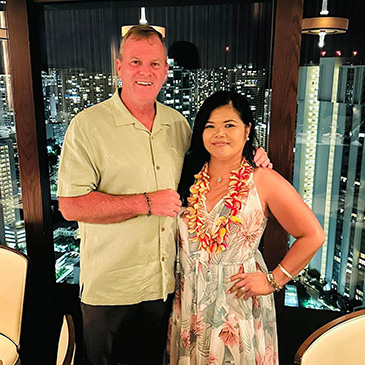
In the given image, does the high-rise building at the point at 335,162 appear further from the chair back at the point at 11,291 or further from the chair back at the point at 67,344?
the chair back at the point at 11,291

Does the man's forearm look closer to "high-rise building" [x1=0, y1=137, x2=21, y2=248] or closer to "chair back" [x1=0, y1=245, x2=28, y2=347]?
"chair back" [x1=0, y1=245, x2=28, y2=347]

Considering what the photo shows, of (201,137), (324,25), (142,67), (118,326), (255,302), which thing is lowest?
(118,326)

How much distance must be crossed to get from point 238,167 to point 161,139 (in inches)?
13.1

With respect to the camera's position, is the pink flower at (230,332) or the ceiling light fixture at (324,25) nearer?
the pink flower at (230,332)

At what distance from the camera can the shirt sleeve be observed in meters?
1.55

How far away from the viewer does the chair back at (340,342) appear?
51.9 inches

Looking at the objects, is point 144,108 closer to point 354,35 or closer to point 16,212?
point 354,35

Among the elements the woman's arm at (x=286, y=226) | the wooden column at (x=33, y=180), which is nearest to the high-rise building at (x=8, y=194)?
the wooden column at (x=33, y=180)

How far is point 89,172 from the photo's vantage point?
61.3 inches

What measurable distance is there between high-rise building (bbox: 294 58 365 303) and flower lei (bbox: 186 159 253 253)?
57 cm

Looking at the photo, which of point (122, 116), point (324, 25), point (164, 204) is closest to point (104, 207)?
point (164, 204)

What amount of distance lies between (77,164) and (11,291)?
80 cm

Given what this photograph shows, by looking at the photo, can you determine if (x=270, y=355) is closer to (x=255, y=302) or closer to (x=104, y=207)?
(x=255, y=302)

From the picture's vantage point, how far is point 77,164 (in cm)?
155
